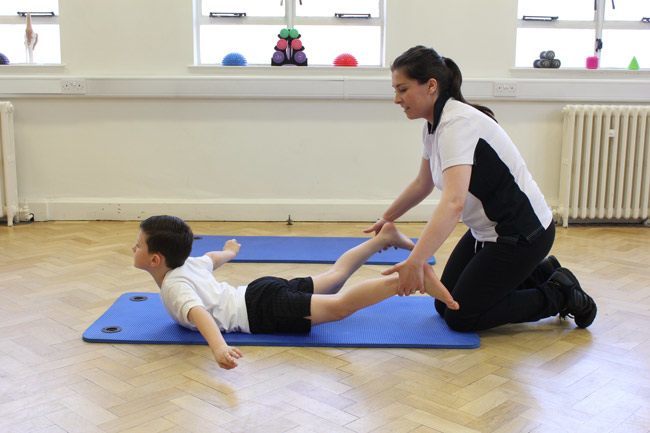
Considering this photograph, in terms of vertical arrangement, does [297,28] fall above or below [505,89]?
above

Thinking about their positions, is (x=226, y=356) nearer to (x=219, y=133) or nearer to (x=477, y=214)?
(x=477, y=214)

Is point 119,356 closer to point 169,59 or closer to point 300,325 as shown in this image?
point 300,325

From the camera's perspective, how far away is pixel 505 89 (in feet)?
14.9

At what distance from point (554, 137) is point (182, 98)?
95.5 inches

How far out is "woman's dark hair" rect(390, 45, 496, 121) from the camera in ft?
7.13

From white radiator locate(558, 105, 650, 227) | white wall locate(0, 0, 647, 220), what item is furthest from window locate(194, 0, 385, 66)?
white radiator locate(558, 105, 650, 227)

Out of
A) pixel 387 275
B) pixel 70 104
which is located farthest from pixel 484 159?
pixel 70 104

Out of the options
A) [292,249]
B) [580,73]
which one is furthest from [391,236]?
[580,73]

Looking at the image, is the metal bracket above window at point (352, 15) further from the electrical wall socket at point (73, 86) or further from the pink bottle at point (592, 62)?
the electrical wall socket at point (73, 86)

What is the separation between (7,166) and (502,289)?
3.29 metres

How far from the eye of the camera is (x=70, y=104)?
14.9 ft

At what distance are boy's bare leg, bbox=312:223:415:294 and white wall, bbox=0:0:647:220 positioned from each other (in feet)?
6.56

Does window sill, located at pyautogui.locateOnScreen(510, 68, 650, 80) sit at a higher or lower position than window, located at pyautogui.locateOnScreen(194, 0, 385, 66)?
lower

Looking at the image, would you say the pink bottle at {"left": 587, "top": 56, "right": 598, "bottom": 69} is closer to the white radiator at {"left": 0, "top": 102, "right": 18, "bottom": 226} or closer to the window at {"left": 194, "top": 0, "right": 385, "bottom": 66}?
the window at {"left": 194, "top": 0, "right": 385, "bottom": 66}
